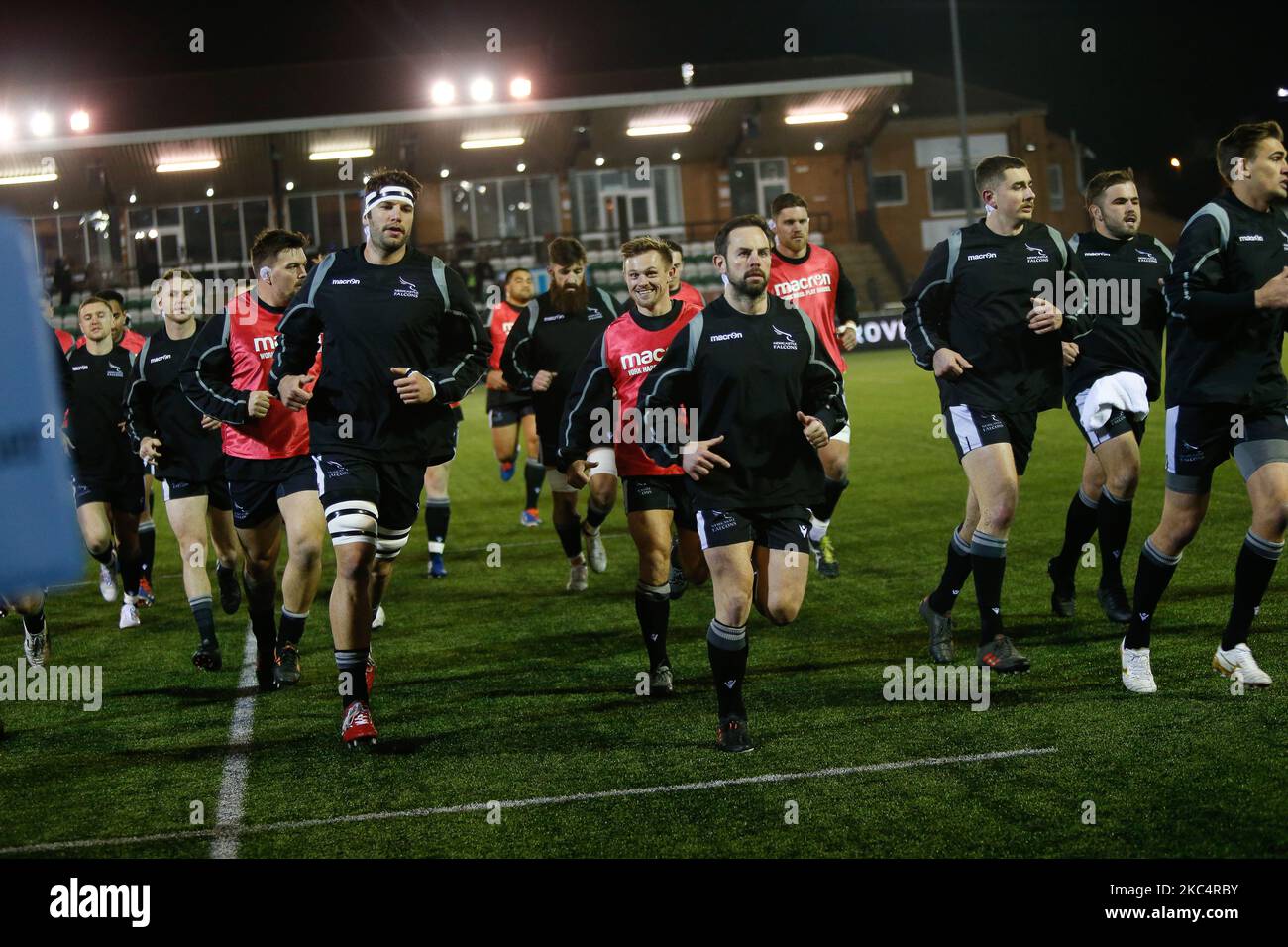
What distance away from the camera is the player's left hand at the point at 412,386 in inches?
241

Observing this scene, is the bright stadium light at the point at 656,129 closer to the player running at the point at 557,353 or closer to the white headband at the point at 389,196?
the player running at the point at 557,353

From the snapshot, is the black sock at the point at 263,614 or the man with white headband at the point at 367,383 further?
the black sock at the point at 263,614

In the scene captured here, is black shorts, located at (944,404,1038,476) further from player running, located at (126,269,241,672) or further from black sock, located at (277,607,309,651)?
player running, located at (126,269,241,672)

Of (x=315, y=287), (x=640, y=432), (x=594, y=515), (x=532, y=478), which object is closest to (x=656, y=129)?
(x=532, y=478)

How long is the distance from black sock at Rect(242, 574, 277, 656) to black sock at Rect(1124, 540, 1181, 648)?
4246 mm

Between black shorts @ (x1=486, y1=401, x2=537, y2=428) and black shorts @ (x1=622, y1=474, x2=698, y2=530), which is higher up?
black shorts @ (x1=486, y1=401, x2=537, y2=428)

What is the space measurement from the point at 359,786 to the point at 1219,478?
981cm

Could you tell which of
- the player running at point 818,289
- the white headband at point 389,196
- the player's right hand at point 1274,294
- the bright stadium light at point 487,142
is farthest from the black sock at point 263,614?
the bright stadium light at point 487,142

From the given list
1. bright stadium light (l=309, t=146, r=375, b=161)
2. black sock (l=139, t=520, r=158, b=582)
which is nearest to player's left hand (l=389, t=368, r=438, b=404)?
black sock (l=139, t=520, r=158, b=582)

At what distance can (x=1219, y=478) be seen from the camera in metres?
13.0

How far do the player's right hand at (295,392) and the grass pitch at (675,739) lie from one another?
4.85 ft

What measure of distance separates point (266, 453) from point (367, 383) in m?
1.34

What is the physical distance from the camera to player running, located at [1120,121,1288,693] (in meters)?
6.00
